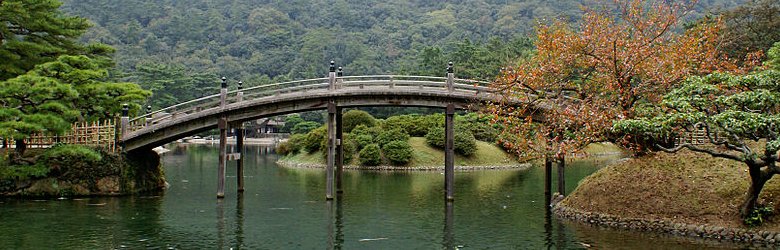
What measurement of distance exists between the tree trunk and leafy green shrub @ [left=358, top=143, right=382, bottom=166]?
37916mm

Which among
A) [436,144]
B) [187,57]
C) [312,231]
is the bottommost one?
[312,231]

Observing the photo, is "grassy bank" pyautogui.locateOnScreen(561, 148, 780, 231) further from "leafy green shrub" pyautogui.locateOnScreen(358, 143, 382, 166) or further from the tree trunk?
"leafy green shrub" pyautogui.locateOnScreen(358, 143, 382, 166)

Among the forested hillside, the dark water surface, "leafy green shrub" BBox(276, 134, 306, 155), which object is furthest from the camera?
the forested hillside

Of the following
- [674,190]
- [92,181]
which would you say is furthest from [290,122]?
[674,190]

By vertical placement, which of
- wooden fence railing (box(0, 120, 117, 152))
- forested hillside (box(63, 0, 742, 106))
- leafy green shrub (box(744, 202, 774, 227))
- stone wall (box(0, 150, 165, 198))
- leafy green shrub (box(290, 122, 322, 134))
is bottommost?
leafy green shrub (box(744, 202, 774, 227))

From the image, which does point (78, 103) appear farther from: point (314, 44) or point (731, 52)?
point (314, 44)

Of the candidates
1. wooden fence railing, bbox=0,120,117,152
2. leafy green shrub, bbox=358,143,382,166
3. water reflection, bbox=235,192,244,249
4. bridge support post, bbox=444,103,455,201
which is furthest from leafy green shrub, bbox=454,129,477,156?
wooden fence railing, bbox=0,120,117,152

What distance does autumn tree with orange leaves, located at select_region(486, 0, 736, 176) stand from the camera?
29719mm

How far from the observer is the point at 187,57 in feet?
552

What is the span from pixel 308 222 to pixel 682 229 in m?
14.3

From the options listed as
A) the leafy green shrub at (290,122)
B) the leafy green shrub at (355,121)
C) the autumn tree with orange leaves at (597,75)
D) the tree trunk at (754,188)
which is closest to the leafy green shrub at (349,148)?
the leafy green shrub at (355,121)

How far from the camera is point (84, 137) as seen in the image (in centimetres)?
3788

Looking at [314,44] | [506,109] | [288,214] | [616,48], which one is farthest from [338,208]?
[314,44]

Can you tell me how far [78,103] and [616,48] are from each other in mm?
26132
